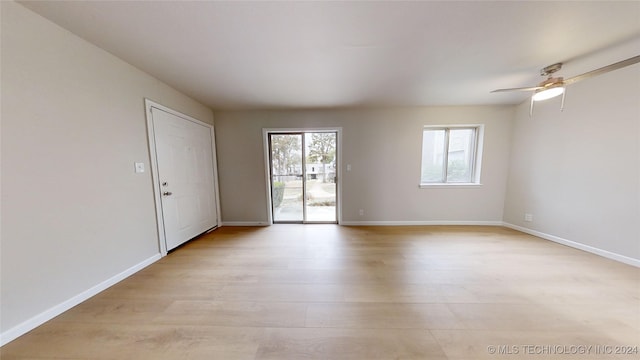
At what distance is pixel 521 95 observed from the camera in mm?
3094

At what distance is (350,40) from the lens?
1.80 m

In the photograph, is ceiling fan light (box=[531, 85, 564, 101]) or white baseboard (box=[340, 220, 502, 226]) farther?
white baseboard (box=[340, 220, 502, 226])

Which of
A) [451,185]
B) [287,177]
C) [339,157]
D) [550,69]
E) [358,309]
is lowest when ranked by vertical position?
[358,309]

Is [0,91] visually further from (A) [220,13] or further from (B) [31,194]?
(A) [220,13]

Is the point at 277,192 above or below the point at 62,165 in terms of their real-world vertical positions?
below

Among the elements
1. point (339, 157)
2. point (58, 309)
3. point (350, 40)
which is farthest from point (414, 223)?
point (58, 309)

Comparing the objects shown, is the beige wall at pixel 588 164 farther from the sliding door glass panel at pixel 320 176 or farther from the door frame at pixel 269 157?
the sliding door glass panel at pixel 320 176

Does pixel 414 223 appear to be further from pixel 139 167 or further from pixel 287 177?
pixel 139 167

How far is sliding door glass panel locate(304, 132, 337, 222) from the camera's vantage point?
379cm

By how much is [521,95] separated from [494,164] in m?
1.19

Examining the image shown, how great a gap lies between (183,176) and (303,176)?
2.00 metres

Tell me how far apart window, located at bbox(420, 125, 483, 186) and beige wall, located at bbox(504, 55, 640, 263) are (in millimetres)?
667

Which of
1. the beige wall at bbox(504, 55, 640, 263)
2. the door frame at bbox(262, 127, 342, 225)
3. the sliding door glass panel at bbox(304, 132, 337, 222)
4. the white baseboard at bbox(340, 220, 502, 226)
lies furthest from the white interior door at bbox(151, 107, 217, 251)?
the beige wall at bbox(504, 55, 640, 263)

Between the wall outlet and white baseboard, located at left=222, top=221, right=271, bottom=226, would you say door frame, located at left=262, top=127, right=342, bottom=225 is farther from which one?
the wall outlet
